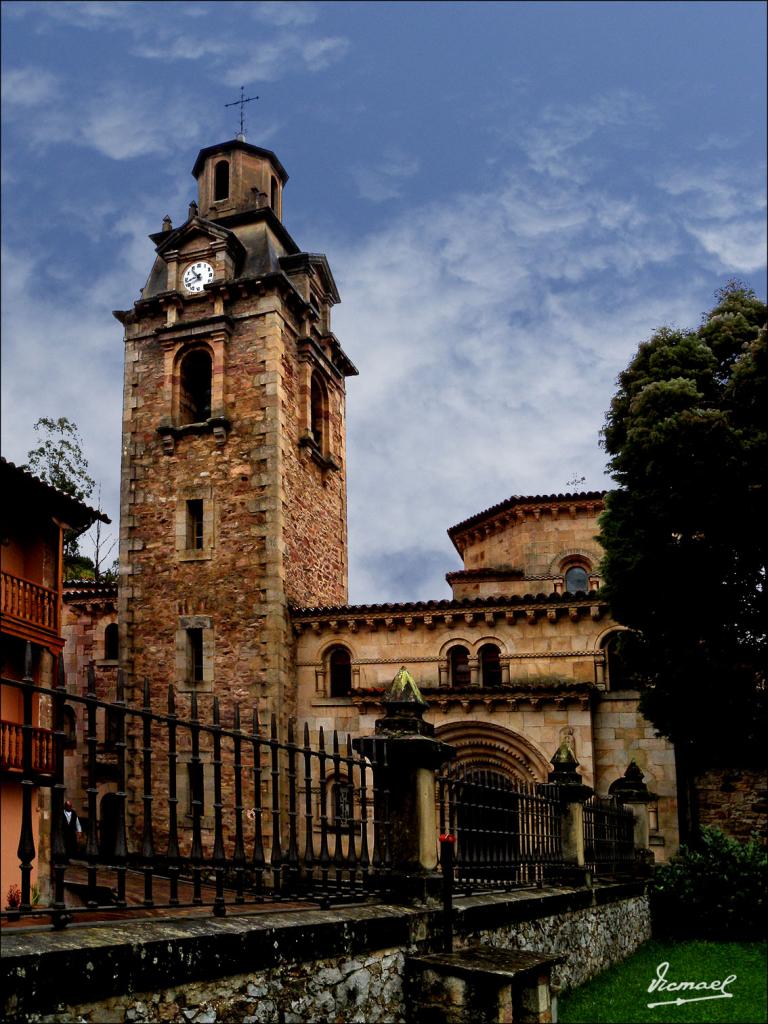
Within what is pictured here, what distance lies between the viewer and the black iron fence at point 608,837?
13.9 meters

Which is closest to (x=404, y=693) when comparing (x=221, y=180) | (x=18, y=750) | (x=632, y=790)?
(x=632, y=790)

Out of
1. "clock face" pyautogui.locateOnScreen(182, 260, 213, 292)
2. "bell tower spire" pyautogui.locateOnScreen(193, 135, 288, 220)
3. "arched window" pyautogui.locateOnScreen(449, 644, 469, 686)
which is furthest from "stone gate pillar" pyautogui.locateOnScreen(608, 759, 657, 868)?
"bell tower spire" pyautogui.locateOnScreen(193, 135, 288, 220)

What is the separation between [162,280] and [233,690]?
39.0 ft

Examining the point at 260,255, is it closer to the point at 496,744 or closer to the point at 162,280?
the point at 162,280

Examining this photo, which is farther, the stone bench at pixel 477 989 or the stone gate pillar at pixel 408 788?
the stone gate pillar at pixel 408 788

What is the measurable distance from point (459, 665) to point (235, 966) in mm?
20615

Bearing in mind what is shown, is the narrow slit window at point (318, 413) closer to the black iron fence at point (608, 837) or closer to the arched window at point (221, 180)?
the arched window at point (221, 180)

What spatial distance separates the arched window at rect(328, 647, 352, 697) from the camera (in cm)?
2597

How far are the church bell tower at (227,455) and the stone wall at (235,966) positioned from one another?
17.6 m

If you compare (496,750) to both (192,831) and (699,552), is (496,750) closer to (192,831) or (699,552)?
(699,552)

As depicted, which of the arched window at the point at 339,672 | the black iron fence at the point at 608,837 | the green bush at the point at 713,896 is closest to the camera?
the black iron fence at the point at 608,837

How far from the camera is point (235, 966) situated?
4965 mm

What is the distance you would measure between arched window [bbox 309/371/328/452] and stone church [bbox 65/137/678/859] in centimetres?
7

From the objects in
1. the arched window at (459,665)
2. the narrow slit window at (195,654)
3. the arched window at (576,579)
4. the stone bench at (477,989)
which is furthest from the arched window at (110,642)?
the stone bench at (477,989)
